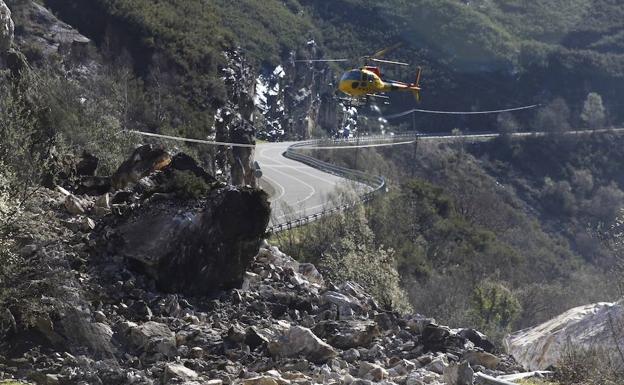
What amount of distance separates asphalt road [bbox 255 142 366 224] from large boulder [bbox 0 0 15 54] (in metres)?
16.6

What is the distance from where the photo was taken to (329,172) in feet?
241

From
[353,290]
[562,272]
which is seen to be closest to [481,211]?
[562,272]

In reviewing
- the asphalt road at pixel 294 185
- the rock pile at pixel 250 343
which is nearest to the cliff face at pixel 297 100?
the asphalt road at pixel 294 185

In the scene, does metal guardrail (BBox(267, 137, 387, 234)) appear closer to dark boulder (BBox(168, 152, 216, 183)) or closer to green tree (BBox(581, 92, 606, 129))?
dark boulder (BBox(168, 152, 216, 183))

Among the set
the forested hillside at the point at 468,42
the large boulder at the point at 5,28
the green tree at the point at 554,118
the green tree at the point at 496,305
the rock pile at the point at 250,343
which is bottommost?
the green tree at the point at 496,305

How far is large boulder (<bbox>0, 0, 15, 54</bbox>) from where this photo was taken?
112 ft

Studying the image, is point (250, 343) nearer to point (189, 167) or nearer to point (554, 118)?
point (189, 167)

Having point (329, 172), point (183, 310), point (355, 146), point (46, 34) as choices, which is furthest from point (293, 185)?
point (183, 310)

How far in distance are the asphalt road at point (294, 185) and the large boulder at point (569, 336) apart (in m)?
31.3

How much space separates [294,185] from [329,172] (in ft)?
29.5

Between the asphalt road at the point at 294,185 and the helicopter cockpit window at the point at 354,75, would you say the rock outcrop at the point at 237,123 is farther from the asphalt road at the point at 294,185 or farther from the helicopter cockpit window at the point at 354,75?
the helicopter cockpit window at the point at 354,75

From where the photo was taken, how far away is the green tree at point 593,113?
13207 centimetres

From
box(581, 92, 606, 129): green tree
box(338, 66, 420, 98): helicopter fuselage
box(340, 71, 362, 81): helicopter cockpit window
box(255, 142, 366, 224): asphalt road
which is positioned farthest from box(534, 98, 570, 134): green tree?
box(340, 71, 362, 81): helicopter cockpit window

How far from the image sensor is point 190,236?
75.9 ft
